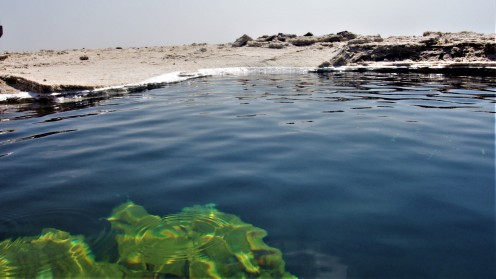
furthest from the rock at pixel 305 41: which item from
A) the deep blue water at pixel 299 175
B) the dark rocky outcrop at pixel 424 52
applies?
the deep blue water at pixel 299 175

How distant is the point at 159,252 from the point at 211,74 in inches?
381

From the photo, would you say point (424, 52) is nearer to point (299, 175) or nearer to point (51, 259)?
point (299, 175)

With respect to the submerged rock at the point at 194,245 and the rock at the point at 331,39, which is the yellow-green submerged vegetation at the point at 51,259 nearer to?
the submerged rock at the point at 194,245

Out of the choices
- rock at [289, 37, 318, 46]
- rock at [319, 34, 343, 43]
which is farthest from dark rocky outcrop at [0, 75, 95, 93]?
rock at [319, 34, 343, 43]

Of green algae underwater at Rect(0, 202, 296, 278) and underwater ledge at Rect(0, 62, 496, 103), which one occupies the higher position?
underwater ledge at Rect(0, 62, 496, 103)

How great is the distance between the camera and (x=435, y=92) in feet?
22.6

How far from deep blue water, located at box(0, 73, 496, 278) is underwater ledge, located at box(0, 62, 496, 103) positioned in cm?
139

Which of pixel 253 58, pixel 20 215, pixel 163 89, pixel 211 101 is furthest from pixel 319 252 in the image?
pixel 253 58

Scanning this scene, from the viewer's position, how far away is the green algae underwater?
1.80 m

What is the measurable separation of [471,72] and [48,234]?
10.5 metres

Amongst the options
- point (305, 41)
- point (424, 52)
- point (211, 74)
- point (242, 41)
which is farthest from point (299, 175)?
point (242, 41)

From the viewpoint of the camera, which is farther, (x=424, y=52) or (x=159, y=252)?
(x=424, y=52)

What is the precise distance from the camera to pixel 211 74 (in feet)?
36.9

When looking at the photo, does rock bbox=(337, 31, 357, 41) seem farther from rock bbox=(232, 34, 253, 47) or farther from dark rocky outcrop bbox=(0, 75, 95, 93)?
dark rocky outcrop bbox=(0, 75, 95, 93)
